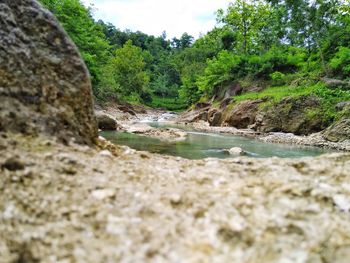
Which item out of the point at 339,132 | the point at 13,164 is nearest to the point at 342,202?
the point at 13,164

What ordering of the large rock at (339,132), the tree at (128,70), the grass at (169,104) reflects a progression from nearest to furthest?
the large rock at (339,132) < the tree at (128,70) < the grass at (169,104)

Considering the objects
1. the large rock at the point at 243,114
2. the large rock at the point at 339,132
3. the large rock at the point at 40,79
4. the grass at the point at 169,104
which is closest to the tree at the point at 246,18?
the large rock at the point at 243,114

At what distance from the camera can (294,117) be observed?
22.2 meters

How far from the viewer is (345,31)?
28016 mm

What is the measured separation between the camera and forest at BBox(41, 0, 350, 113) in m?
26.4

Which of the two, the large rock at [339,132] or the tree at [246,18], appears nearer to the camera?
the large rock at [339,132]

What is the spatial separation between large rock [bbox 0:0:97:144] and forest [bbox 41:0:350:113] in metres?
19.3

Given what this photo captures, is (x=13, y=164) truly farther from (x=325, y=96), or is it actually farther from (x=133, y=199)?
(x=325, y=96)

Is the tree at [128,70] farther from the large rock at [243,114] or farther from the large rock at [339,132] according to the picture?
the large rock at [339,132]

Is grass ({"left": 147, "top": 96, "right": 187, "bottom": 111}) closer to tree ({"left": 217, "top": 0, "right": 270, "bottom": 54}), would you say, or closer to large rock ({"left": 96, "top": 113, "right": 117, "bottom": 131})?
tree ({"left": 217, "top": 0, "right": 270, "bottom": 54})

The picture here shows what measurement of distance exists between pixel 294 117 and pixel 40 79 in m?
20.1

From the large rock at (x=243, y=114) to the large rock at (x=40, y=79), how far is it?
22.3m

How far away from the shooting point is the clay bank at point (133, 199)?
2615 millimetres

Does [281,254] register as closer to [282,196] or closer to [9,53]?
[282,196]
